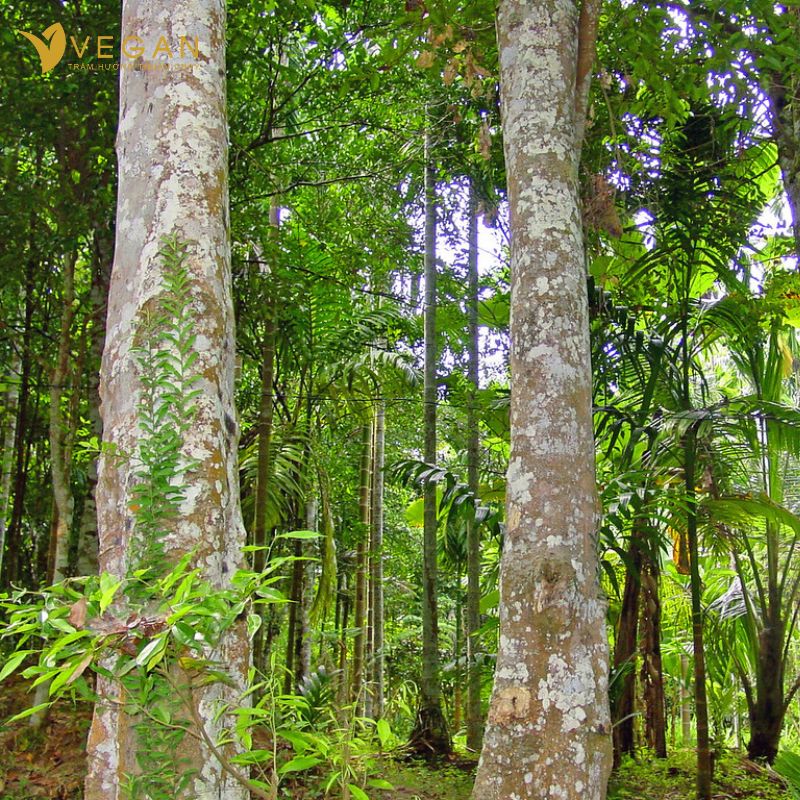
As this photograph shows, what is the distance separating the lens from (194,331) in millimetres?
1696

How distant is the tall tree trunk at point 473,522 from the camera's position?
18.1ft

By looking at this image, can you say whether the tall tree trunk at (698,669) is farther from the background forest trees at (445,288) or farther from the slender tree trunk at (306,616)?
the slender tree trunk at (306,616)

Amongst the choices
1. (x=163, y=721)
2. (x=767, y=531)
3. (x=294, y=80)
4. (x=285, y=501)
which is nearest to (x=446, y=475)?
(x=285, y=501)

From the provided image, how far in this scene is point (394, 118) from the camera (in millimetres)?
6035

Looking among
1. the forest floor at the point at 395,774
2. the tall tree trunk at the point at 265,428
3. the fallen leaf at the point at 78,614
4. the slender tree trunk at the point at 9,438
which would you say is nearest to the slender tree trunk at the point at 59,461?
the forest floor at the point at 395,774

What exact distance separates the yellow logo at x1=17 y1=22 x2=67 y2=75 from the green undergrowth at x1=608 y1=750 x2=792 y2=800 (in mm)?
4930

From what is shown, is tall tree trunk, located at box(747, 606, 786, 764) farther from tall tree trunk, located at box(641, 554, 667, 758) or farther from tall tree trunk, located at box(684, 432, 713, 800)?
tall tree trunk, located at box(684, 432, 713, 800)

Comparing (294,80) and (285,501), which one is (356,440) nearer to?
(285,501)

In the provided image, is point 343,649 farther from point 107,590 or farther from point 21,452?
point 107,590

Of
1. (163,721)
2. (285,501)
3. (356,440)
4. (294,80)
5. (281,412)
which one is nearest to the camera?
(163,721)

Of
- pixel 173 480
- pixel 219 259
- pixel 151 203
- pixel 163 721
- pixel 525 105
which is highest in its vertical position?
pixel 525 105

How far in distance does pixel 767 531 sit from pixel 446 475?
226cm

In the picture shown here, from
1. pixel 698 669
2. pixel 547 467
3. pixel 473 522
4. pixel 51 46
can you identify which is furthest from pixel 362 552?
pixel 547 467

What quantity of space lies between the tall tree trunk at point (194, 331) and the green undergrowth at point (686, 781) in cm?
307
